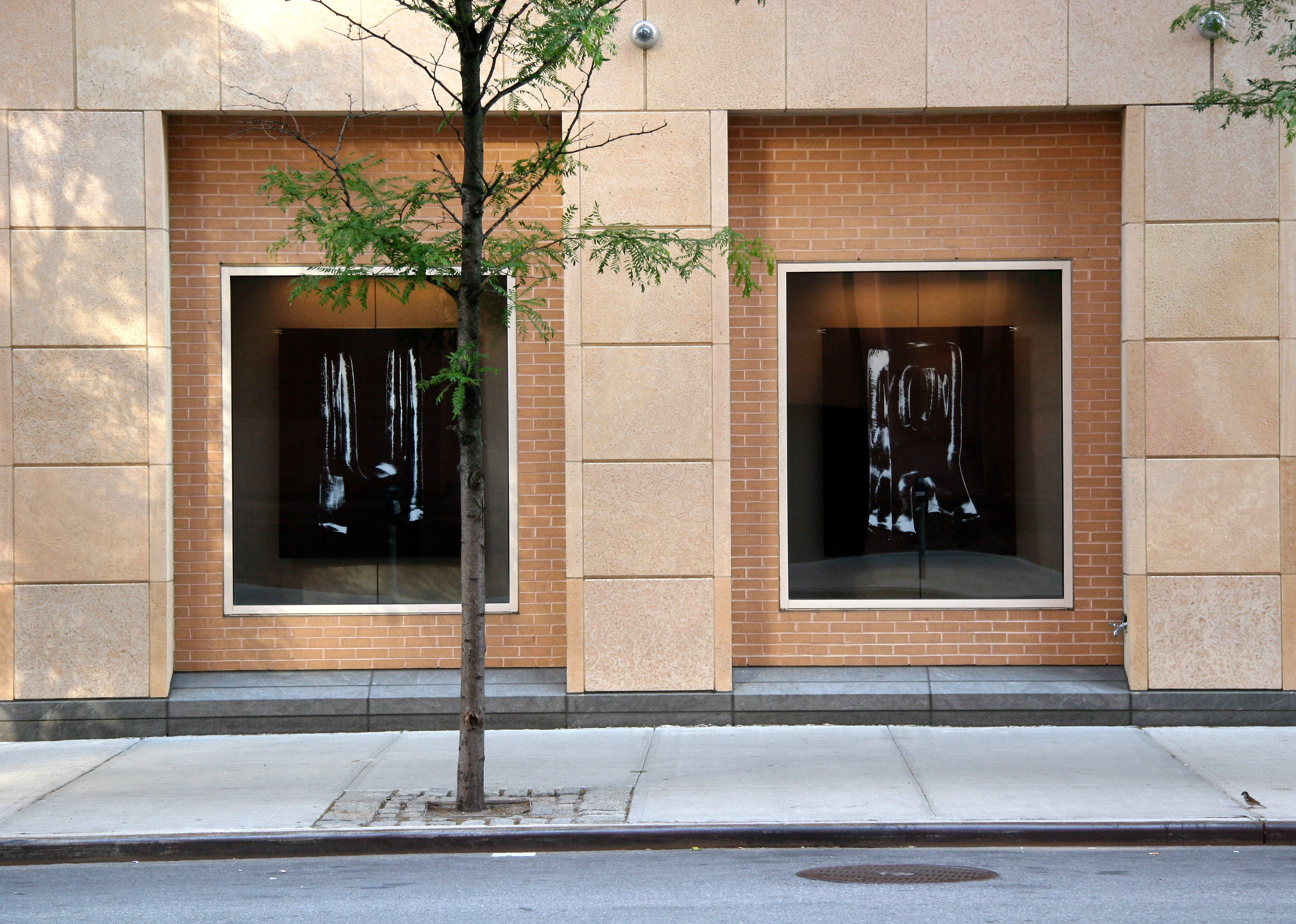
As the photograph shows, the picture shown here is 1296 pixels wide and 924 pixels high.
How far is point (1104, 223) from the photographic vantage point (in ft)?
33.5

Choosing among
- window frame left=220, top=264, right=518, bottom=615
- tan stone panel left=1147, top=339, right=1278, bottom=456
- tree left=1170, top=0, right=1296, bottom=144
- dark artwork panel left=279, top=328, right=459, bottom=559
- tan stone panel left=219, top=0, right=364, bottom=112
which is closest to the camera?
tree left=1170, top=0, right=1296, bottom=144

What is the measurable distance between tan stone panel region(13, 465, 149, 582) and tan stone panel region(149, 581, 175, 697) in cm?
18

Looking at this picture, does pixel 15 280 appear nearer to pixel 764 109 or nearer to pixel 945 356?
pixel 764 109

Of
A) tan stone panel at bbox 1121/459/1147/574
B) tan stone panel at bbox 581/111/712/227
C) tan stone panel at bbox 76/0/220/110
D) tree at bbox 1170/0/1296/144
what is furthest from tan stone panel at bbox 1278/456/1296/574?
tan stone panel at bbox 76/0/220/110

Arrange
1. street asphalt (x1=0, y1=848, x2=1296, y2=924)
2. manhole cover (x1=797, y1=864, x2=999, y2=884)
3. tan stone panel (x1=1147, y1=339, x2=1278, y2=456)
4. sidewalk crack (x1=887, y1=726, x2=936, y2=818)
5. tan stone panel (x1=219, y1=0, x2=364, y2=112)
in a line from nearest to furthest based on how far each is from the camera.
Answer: street asphalt (x1=0, y1=848, x2=1296, y2=924) → manhole cover (x1=797, y1=864, x2=999, y2=884) → sidewalk crack (x1=887, y1=726, x2=936, y2=818) → tan stone panel (x1=1147, y1=339, x2=1278, y2=456) → tan stone panel (x1=219, y1=0, x2=364, y2=112)

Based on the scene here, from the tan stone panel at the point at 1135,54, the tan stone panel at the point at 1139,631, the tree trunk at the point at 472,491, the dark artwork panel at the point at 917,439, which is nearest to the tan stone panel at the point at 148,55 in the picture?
the tree trunk at the point at 472,491

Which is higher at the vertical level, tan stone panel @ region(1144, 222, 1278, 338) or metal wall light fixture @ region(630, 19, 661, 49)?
metal wall light fixture @ region(630, 19, 661, 49)

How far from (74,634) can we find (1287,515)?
30.6ft

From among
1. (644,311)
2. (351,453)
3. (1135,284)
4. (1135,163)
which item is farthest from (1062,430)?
(351,453)

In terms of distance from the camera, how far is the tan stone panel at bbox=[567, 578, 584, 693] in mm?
9945

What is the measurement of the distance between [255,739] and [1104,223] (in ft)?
25.5

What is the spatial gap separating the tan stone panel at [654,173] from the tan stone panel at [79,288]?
3546 mm

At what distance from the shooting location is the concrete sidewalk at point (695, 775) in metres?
7.41

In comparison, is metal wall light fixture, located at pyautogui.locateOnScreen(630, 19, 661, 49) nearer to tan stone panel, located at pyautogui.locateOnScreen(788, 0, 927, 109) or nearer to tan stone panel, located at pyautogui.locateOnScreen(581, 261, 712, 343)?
tan stone panel, located at pyautogui.locateOnScreen(788, 0, 927, 109)
